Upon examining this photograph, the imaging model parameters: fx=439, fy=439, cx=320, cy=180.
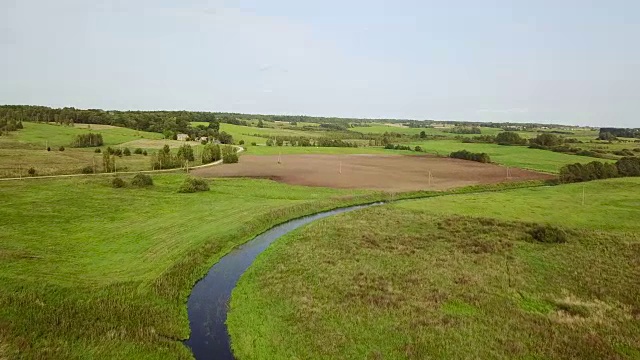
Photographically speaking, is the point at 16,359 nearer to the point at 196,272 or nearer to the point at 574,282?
the point at 196,272

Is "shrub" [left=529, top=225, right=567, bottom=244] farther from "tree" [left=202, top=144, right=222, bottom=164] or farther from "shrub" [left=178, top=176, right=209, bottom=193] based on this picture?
"tree" [left=202, top=144, right=222, bottom=164]

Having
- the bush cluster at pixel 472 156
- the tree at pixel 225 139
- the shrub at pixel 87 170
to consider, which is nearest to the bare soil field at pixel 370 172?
the bush cluster at pixel 472 156

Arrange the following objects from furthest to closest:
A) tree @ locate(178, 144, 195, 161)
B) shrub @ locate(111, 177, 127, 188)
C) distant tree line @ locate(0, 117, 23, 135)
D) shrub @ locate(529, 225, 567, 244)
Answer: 1. distant tree line @ locate(0, 117, 23, 135)
2. tree @ locate(178, 144, 195, 161)
3. shrub @ locate(111, 177, 127, 188)
4. shrub @ locate(529, 225, 567, 244)

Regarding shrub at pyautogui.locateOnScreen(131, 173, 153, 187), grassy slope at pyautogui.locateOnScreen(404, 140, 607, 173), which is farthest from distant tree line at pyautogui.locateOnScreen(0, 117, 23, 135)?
grassy slope at pyautogui.locateOnScreen(404, 140, 607, 173)

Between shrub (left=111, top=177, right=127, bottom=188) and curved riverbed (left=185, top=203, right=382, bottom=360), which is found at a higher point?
shrub (left=111, top=177, right=127, bottom=188)

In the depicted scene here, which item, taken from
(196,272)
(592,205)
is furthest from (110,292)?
(592,205)

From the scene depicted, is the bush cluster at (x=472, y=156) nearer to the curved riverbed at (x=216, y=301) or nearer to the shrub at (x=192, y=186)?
the shrub at (x=192, y=186)
